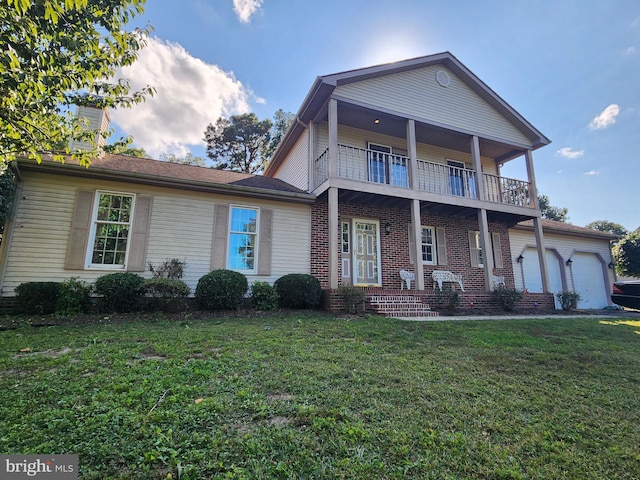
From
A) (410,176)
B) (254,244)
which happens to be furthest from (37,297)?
(410,176)

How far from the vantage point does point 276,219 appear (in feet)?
29.6

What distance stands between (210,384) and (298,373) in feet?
2.63

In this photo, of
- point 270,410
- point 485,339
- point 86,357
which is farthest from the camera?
point 485,339

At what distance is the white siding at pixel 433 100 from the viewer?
9477 mm

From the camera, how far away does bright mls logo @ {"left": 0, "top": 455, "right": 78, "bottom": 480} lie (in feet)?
5.07

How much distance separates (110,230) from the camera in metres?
Answer: 7.40

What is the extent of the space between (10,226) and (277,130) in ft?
63.9

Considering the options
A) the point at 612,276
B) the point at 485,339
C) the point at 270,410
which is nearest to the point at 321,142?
the point at 485,339

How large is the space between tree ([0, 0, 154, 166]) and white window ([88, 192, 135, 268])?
2468mm

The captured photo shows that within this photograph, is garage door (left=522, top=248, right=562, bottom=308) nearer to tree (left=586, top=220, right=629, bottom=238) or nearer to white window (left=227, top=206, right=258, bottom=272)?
white window (left=227, top=206, right=258, bottom=272)

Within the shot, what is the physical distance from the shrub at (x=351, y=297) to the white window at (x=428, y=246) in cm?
435

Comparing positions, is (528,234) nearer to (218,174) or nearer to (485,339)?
(485,339)

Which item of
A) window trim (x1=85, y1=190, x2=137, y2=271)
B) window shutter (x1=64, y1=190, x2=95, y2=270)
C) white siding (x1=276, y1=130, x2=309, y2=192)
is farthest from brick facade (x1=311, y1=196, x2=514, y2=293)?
window shutter (x1=64, y1=190, x2=95, y2=270)

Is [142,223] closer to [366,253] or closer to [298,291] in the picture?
[298,291]
